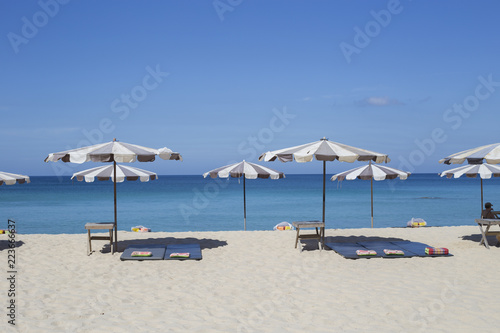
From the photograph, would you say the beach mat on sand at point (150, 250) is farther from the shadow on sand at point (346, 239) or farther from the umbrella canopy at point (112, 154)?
the shadow on sand at point (346, 239)

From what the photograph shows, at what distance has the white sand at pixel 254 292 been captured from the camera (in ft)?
14.4

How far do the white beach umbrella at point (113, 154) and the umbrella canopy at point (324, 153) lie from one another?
82.5 inches

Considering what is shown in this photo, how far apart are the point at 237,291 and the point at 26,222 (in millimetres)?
22684

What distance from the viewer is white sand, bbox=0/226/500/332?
438cm

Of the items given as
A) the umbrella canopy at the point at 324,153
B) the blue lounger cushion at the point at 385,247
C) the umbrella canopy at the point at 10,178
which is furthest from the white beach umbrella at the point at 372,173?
the umbrella canopy at the point at 10,178

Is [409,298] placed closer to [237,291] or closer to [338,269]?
[338,269]

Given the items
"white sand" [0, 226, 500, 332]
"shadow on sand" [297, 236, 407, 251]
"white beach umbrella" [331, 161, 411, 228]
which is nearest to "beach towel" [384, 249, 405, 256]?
"white sand" [0, 226, 500, 332]

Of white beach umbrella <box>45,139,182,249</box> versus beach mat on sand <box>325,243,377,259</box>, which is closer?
white beach umbrella <box>45,139,182,249</box>

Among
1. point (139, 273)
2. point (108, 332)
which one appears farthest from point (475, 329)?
point (139, 273)

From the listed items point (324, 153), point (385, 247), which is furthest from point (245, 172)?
point (385, 247)

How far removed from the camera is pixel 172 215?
2886cm

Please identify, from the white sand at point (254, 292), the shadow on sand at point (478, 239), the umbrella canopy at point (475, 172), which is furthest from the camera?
the umbrella canopy at point (475, 172)

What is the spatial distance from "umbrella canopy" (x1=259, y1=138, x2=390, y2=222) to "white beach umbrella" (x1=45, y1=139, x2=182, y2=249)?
210cm

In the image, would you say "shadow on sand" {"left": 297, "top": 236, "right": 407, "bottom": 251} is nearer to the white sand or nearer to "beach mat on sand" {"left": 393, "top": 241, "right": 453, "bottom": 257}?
the white sand
